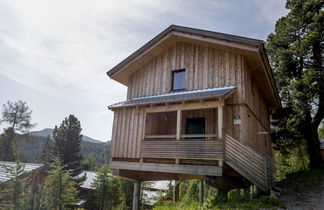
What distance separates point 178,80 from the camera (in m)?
12.5

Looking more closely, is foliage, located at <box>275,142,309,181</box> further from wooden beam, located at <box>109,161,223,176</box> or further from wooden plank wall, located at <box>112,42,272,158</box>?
wooden beam, located at <box>109,161,223,176</box>

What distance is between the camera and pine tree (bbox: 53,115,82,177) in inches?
1478

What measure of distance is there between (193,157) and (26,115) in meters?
41.5

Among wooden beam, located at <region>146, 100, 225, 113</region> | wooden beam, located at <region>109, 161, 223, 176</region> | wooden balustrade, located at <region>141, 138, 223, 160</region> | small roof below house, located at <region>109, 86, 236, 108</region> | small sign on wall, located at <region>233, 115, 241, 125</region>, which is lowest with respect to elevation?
wooden beam, located at <region>109, 161, 223, 176</region>

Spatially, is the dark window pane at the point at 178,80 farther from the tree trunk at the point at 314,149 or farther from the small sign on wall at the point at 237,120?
the tree trunk at the point at 314,149

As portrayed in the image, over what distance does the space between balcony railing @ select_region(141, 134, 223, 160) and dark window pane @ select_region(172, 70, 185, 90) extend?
3.15 meters

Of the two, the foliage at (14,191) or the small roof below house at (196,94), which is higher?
the small roof below house at (196,94)

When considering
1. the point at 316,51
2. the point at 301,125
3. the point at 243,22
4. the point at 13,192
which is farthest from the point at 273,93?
the point at 13,192

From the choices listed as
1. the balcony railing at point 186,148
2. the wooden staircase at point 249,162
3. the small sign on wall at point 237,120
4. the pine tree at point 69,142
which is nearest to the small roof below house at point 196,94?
the small sign on wall at point 237,120

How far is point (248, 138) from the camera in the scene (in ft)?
35.2

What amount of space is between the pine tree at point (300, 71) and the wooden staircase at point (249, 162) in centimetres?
809

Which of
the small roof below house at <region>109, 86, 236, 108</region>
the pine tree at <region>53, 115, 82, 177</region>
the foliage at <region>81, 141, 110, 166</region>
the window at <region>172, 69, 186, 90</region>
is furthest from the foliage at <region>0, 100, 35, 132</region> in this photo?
the foliage at <region>81, 141, 110, 166</region>

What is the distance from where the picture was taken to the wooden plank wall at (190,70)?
428 inches

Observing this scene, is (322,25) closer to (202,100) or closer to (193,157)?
(202,100)
